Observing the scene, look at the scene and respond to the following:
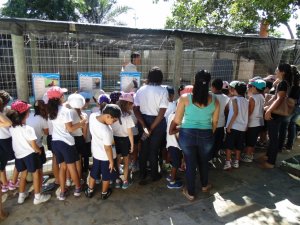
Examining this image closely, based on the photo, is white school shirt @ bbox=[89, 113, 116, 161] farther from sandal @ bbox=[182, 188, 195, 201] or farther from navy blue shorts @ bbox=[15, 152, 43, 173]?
sandal @ bbox=[182, 188, 195, 201]

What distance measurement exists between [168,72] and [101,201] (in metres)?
2.72

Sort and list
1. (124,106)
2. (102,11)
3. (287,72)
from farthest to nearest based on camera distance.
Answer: (102,11)
(287,72)
(124,106)

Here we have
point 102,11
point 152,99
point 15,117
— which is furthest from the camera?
point 102,11

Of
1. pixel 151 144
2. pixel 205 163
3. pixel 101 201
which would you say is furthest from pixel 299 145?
pixel 101 201

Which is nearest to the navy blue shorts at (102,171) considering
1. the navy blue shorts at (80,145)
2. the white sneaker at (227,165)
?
the navy blue shorts at (80,145)

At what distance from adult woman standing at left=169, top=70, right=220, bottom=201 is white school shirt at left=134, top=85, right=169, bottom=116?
330 millimetres

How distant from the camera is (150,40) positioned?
4758mm

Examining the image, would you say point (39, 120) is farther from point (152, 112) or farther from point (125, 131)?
point (152, 112)

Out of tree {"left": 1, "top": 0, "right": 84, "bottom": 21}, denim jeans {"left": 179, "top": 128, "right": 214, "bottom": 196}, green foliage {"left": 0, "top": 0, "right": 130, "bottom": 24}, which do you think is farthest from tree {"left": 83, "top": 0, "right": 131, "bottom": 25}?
denim jeans {"left": 179, "top": 128, "right": 214, "bottom": 196}

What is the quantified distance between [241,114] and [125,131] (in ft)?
6.73

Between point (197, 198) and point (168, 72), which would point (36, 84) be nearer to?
point (168, 72)

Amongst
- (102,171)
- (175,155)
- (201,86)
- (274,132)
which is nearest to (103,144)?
(102,171)

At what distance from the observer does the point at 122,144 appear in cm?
383

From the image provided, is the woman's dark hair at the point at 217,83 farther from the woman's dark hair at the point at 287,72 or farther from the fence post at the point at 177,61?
the woman's dark hair at the point at 287,72
